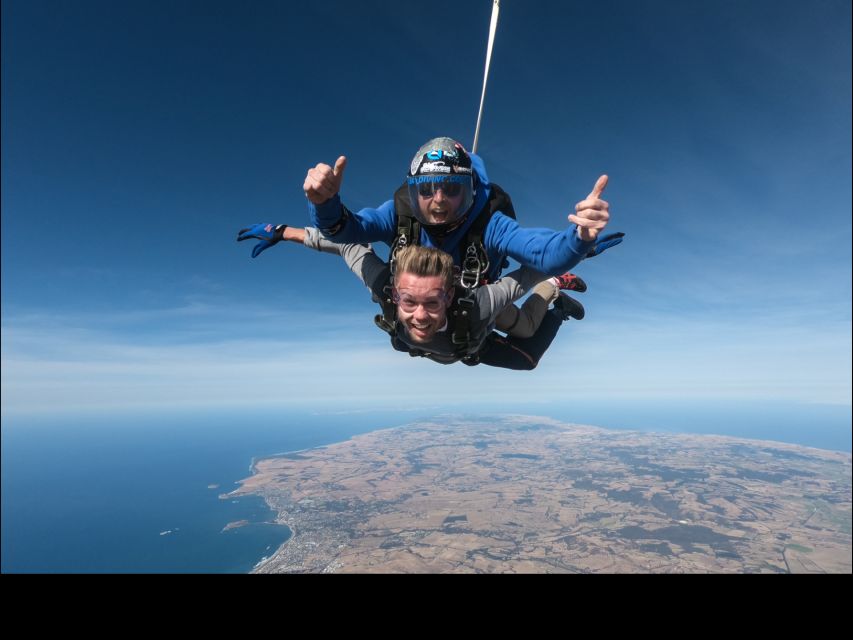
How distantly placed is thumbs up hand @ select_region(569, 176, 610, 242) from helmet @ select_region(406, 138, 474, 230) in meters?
0.97

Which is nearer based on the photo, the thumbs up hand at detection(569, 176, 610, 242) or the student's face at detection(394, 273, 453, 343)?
the thumbs up hand at detection(569, 176, 610, 242)

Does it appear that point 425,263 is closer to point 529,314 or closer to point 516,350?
point 529,314

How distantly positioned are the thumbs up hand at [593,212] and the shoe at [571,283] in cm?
219

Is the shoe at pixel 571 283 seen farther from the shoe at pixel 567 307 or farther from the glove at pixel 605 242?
the glove at pixel 605 242

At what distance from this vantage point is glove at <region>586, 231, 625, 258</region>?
2.21 metres

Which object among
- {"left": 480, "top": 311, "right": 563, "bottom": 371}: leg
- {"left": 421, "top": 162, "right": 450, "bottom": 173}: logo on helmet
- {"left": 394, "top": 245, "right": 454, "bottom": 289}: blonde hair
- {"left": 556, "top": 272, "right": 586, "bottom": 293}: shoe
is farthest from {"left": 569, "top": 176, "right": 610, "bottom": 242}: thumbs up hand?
{"left": 556, "top": 272, "right": 586, "bottom": 293}: shoe

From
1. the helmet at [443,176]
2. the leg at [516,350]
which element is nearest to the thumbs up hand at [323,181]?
the helmet at [443,176]

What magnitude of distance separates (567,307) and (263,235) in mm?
3215

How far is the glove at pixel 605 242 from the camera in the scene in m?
2.21

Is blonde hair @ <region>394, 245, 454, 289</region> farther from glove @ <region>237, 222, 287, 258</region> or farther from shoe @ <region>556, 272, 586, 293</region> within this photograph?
shoe @ <region>556, 272, 586, 293</region>

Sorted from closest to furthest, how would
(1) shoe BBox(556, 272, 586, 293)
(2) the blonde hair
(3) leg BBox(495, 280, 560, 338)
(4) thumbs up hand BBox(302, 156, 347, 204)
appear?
(4) thumbs up hand BBox(302, 156, 347, 204) < (2) the blonde hair < (3) leg BBox(495, 280, 560, 338) < (1) shoe BBox(556, 272, 586, 293)

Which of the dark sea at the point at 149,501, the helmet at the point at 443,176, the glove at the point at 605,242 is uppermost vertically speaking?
the helmet at the point at 443,176

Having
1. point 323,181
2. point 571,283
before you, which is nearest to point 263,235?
point 323,181
